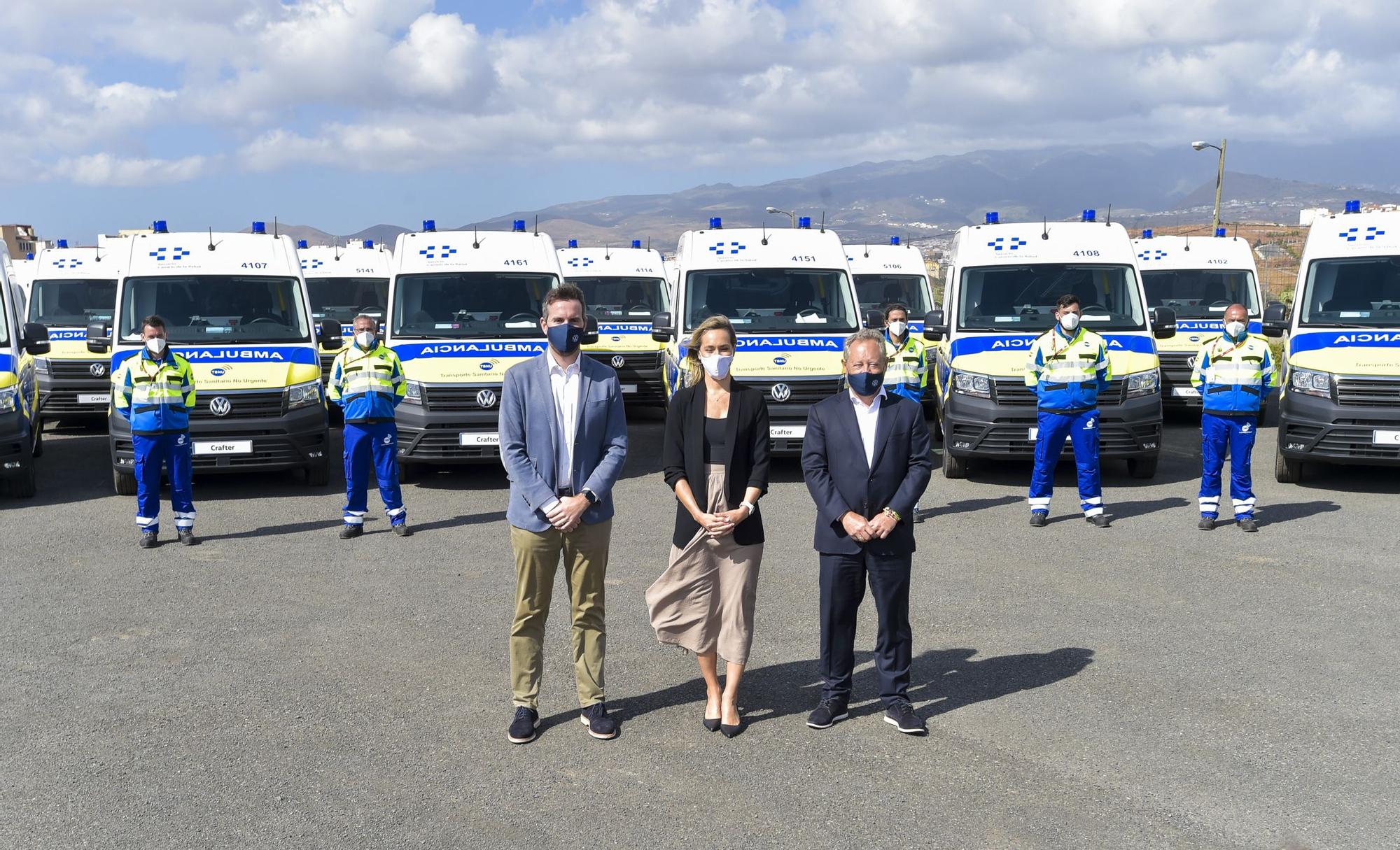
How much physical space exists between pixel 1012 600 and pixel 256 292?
27.7 ft

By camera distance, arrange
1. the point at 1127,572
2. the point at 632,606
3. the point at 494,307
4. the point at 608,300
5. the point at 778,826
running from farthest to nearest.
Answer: the point at 608,300 < the point at 494,307 < the point at 1127,572 < the point at 632,606 < the point at 778,826

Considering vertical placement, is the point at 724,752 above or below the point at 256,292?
below

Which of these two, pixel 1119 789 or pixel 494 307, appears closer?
pixel 1119 789

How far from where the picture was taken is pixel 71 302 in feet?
57.3

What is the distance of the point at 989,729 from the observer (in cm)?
585

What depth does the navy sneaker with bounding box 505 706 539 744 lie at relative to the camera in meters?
5.75

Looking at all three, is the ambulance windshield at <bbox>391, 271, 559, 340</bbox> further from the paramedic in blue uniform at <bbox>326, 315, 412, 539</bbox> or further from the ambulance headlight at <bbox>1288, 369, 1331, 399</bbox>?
the ambulance headlight at <bbox>1288, 369, 1331, 399</bbox>

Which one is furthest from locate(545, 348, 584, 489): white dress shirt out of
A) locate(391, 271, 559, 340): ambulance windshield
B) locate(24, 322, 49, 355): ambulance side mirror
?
locate(24, 322, 49, 355): ambulance side mirror

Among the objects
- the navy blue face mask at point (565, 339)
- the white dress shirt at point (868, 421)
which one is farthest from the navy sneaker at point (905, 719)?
the navy blue face mask at point (565, 339)

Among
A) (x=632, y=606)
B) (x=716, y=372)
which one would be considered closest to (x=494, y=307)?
(x=632, y=606)

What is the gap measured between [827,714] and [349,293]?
606 inches

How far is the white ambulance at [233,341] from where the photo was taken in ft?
39.5

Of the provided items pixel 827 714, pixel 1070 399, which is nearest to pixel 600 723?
pixel 827 714

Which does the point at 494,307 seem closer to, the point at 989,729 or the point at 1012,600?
the point at 1012,600
